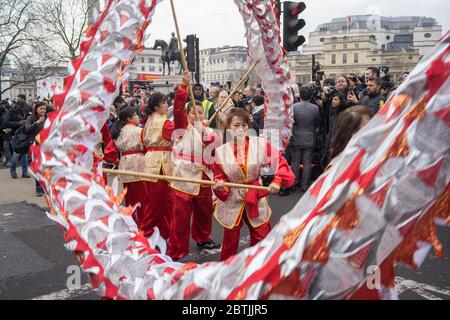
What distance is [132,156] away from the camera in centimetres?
502

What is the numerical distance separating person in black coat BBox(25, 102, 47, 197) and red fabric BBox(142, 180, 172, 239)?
13.0 ft

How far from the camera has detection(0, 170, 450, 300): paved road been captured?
3809 mm

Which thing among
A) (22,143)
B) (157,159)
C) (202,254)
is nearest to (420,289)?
(202,254)

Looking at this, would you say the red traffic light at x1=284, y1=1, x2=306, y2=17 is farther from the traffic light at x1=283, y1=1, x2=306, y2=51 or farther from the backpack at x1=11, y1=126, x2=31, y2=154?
the backpack at x1=11, y1=126, x2=31, y2=154

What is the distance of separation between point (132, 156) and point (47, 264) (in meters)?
1.42

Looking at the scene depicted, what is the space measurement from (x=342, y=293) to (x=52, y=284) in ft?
11.4

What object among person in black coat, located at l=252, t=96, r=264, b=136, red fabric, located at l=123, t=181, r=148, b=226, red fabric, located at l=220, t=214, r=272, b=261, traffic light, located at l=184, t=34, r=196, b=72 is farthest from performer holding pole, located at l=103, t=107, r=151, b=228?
traffic light, located at l=184, t=34, r=196, b=72

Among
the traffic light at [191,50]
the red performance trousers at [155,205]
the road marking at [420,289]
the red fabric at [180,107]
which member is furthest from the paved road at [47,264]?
the traffic light at [191,50]

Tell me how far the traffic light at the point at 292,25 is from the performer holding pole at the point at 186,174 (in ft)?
12.4

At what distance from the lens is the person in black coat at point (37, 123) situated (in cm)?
818

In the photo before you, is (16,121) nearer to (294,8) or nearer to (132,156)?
(294,8)

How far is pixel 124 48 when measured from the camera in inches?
89.4
